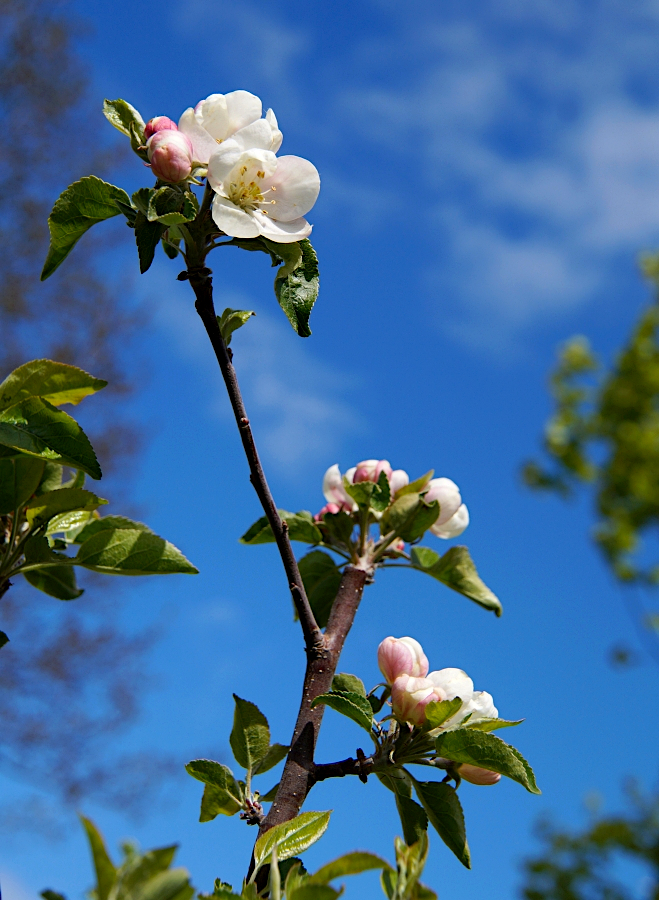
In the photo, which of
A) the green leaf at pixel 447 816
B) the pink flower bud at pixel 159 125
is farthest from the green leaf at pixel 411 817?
the pink flower bud at pixel 159 125

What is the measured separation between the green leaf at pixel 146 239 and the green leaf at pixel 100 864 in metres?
0.39

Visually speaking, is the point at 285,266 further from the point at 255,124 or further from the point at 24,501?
the point at 24,501

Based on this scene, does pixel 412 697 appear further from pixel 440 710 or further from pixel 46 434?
pixel 46 434

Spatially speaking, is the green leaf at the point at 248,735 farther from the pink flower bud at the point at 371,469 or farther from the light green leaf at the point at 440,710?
the pink flower bud at the point at 371,469

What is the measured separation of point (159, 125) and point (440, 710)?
0.55 m

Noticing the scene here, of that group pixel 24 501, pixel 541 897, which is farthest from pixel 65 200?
pixel 541 897

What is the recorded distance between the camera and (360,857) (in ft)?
1.69

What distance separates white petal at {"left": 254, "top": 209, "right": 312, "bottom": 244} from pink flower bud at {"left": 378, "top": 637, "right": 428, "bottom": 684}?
0.39 meters

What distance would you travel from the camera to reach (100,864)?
0.40 metres

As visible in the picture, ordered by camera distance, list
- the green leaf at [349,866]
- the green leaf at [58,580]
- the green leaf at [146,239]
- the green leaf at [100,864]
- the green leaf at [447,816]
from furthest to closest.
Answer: the green leaf at [58,580], the green leaf at [447,816], the green leaf at [146,239], the green leaf at [349,866], the green leaf at [100,864]

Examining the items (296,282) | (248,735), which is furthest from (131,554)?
(296,282)

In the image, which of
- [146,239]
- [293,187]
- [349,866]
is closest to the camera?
[349,866]

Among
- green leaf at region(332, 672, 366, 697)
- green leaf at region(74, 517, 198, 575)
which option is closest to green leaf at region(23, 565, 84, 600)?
green leaf at region(74, 517, 198, 575)

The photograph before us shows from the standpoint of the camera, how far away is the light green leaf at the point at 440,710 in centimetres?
71
